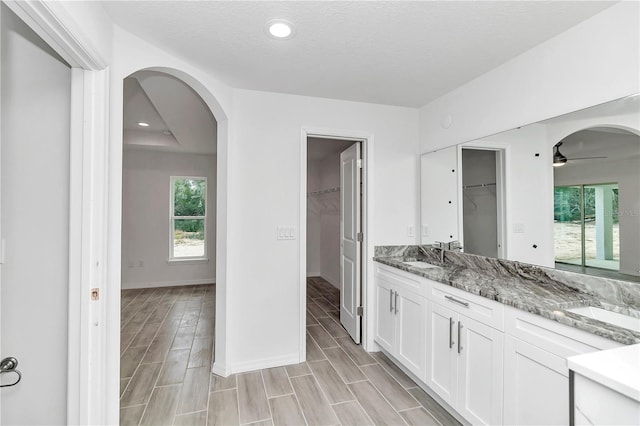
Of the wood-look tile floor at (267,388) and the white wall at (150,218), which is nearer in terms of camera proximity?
the wood-look tile floor at (267,388)

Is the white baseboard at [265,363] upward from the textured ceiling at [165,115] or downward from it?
downward

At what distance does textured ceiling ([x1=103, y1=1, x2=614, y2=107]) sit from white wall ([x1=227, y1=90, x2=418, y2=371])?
1.04ft

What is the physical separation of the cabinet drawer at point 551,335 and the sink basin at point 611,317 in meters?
0.14

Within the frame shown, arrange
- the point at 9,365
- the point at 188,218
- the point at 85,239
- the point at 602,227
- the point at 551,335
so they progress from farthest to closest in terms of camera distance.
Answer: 1. the point at 188,218
2. the point at 602,227
3. the point at 85,239
4. the point at 551,335
5. the point at 9,365

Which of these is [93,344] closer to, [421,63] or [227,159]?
[227,159]

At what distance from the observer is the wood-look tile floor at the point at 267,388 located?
78.7 inches

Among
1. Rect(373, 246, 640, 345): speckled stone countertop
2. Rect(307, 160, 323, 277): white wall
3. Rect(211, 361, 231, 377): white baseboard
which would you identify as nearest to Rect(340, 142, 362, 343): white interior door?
Rect(373, 246, 640, 345): speckled stone countertop

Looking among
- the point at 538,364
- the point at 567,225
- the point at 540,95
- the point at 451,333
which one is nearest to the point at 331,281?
the point at 451,333

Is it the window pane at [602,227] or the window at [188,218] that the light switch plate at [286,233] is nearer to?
the window pane at [602,227]

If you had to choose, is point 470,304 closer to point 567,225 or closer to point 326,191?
point 567,225

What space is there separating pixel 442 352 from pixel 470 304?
46cm

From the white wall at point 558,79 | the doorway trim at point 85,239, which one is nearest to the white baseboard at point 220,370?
the doorway trim at point 85,239

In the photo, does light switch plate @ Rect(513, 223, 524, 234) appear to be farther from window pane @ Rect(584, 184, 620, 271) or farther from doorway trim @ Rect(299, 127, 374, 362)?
doorway trim @ Rect(299, 127, 374, 362)

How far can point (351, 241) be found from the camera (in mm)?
3277
